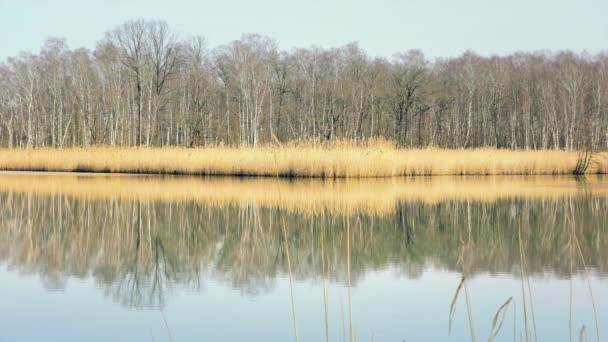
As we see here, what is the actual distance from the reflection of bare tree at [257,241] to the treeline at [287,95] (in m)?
27.5

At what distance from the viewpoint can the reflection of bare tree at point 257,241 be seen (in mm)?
5715

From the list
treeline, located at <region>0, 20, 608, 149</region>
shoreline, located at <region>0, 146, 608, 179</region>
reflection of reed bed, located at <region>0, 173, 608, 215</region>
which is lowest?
reflection of reed bed, located at <region>0, 173, 608, 215</region>

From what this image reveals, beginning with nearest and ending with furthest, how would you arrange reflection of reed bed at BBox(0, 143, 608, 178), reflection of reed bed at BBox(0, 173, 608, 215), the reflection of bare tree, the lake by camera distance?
the lake → the reflection of bare tree → reflection of reed bed at BBox(0, 173, 608, 215) → reflection of reed bed at BBox(0, 143, 608, 178)

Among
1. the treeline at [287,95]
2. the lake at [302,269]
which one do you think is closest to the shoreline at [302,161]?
the lake at [302,269]

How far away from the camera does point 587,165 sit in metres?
22.5

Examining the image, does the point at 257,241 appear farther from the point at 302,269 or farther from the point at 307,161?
the point at 307,161

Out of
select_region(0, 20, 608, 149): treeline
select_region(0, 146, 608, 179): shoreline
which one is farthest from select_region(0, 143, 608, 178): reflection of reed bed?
select_region(0, 20, 608, 149): treeline

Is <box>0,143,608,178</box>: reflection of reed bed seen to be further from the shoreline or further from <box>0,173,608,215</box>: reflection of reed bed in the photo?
<box>0,173,608,215</box>: reflection of reed bed

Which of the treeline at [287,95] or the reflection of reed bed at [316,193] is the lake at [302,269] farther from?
the treeline at [287,95]

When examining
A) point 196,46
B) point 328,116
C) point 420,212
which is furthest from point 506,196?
point 196,46

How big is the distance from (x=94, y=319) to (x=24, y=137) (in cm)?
4294

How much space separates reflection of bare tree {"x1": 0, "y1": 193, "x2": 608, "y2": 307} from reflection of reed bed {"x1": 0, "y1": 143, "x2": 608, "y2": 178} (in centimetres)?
635

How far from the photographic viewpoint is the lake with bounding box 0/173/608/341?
3.91 meters

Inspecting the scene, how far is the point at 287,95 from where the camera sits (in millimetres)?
43719
